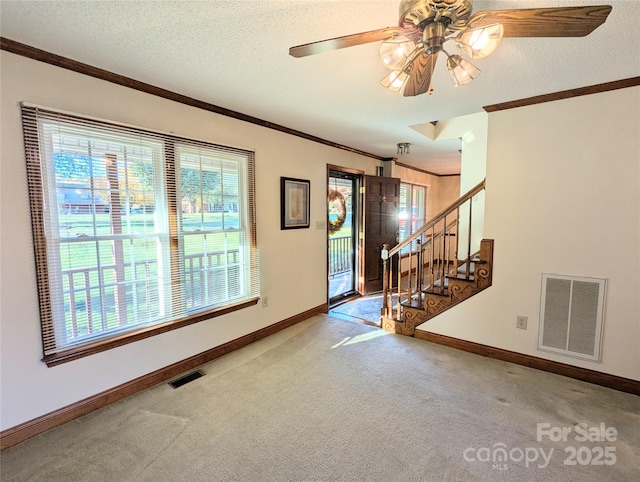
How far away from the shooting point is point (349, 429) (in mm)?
1967

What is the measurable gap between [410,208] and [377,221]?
5.88 ft

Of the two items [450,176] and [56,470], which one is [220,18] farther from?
[450,176]

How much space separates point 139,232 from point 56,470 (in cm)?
145

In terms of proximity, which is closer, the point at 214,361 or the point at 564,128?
the point at 564,128

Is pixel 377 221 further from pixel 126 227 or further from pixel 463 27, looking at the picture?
pixel 463 27

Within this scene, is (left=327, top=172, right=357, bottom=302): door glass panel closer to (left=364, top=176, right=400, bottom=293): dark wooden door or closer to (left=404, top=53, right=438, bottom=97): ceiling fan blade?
(left=364, top=176, right=400, bottom=293): dark wooden door

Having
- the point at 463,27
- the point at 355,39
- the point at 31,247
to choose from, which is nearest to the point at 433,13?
the point at 463,27

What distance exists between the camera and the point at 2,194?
1731 mm

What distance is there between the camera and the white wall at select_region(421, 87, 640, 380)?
2307 mm

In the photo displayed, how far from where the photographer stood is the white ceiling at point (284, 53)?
1441mm

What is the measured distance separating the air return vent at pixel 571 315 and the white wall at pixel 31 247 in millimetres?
2539

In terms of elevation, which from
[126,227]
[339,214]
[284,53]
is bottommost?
[126,227]

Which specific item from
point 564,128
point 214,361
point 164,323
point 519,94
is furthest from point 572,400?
point 164,323

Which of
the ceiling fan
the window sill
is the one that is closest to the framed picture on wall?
the window sill
